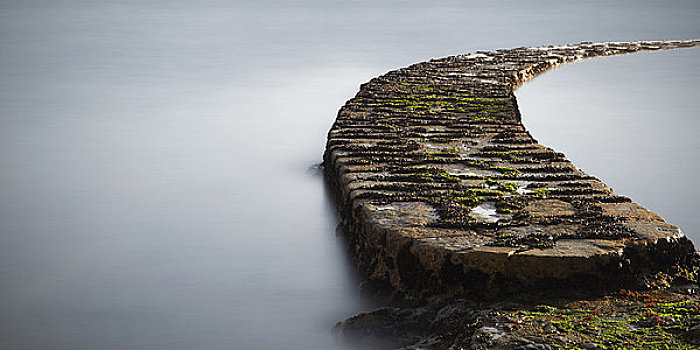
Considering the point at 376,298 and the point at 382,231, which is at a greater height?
the point at 382,231

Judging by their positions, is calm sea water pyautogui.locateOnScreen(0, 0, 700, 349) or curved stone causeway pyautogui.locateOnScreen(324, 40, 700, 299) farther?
calm sea water pyautogui.locateOnScreen(0, 0, 700, 349)

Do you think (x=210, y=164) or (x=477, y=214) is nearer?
(x=477, y=214)

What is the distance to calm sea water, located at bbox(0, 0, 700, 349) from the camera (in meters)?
1.86

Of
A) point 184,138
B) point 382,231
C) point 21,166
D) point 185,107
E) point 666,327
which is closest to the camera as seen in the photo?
point 666,327

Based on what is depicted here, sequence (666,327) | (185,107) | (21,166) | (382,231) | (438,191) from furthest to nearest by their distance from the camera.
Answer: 1. (185,107)
2. (21,166)
3. (438,191)
4. (382,231)
5. (666,327)

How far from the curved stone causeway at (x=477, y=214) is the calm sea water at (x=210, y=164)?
177mm

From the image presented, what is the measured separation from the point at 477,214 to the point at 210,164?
148 centimetres

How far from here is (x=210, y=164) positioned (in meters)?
3.17

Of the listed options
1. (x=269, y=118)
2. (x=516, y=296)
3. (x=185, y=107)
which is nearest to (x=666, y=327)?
(x=516, y=296)

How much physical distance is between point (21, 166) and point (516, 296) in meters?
2.14

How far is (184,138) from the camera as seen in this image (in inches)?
143

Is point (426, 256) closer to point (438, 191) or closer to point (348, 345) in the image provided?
point (348, 345)

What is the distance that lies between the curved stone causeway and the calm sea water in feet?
0.58

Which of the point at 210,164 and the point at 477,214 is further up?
the point at 210,164
